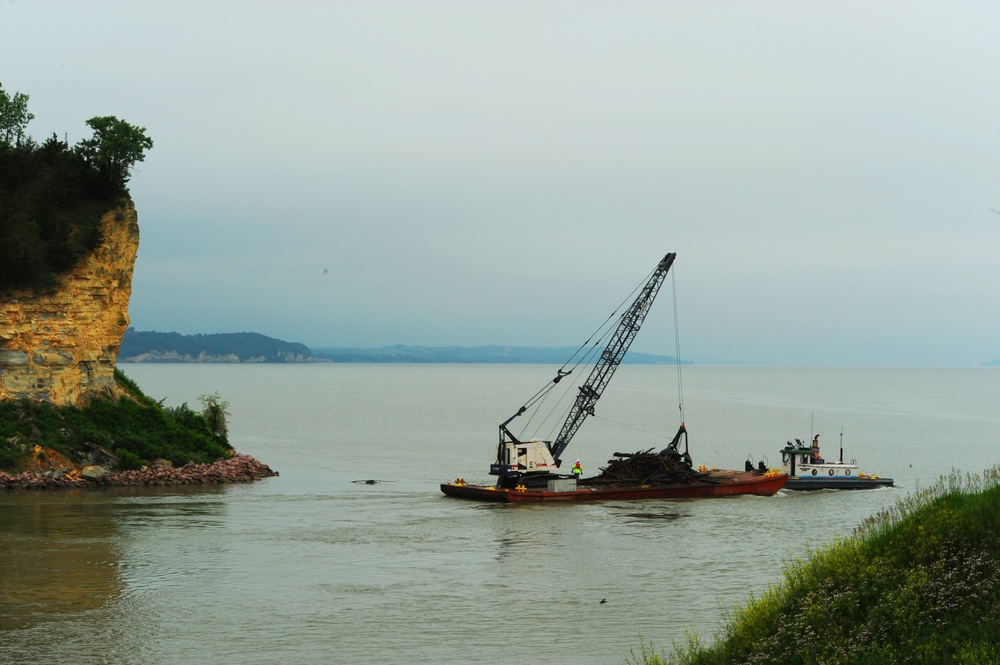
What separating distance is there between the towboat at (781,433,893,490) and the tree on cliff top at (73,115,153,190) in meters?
43.1

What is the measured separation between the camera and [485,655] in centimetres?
2350

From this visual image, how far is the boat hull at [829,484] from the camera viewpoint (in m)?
61.5

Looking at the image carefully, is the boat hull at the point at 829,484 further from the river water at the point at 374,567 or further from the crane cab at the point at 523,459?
the crane cab at the point at 523,459

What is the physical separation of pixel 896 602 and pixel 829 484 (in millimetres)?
48220

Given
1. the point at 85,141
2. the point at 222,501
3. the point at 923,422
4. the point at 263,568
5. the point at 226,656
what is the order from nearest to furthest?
the point at 226,656 → the point at 263,568 → the point at 222,501 → the point at 85,141 → the point at 923,422

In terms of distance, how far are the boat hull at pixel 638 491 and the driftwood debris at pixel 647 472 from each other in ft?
1.46

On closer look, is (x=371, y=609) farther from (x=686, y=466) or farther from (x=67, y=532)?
(x=686, y=466)

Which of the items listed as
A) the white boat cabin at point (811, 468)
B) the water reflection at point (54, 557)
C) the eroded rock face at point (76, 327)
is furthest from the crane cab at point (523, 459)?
the eroded rock face at point (76, 327)

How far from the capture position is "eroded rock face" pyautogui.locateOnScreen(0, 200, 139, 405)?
5356 cm

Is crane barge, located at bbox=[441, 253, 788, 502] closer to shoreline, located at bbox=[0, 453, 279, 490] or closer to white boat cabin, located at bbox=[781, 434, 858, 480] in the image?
white boat cabin, located at bbox=[781, 434, 858, 480]

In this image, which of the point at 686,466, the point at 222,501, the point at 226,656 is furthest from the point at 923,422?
the point at 226,656

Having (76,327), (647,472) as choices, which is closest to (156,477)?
(76,327)

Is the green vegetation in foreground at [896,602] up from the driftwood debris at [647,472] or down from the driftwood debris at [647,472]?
up

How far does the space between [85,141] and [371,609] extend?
44098 mm
